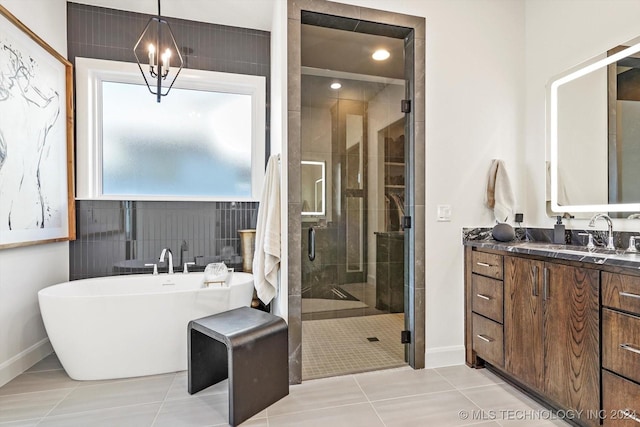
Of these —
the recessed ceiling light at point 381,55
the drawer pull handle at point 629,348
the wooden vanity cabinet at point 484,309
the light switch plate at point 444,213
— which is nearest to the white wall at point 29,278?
the recessed ceiling light at point 381,55

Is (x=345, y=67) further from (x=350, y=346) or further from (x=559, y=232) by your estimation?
(x=350, y=346)

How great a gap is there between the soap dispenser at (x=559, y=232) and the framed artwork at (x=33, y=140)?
373 centimetres

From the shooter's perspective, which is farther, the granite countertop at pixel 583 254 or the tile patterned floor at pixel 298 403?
the tile patterned floor at pixel 298 403

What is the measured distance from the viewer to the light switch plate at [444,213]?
2477mm

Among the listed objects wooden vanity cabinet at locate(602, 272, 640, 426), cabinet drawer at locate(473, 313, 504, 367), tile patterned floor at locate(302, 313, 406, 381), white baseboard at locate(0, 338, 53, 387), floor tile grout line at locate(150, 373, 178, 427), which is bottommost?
tile patterned floor at locate(302, 313, 406, 381)

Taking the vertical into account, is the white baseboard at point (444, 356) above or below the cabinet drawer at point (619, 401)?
below

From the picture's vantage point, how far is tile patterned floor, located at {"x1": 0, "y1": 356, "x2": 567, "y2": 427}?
70.1 inches

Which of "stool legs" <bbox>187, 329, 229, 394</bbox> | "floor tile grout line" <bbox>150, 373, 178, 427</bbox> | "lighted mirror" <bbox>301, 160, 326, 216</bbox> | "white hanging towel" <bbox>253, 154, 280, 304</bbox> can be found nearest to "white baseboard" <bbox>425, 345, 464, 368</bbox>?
"white hanging towel" <bbox>253, 154, 280, 304</bbox>

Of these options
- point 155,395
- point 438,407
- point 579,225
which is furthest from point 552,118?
point 155,395

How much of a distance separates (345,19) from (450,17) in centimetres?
85

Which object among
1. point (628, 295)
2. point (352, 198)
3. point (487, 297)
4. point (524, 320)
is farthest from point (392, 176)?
point (628, 295)

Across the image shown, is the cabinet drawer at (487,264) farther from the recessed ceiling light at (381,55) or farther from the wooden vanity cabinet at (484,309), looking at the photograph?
the recessed ceiling light at (381,55)

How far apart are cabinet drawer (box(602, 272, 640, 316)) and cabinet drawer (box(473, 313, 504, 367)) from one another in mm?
776

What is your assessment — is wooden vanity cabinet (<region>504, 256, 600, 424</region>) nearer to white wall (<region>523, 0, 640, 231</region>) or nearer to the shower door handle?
white wall (<region>523, 0, 640, 231</region>)
